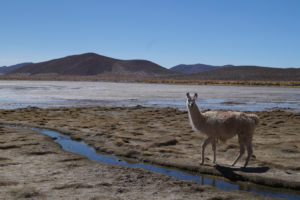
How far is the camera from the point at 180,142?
8.84 metres

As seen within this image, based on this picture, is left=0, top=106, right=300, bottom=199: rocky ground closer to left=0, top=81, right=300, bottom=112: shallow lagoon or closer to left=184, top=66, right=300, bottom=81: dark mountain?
left=0, top=81, right=300, bottom=112: shallow lagoon

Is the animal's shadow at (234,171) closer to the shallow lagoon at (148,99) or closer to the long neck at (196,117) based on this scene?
the long neck at (196,117)

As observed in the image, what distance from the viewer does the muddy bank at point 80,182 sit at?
479 cm

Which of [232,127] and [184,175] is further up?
[232,127]

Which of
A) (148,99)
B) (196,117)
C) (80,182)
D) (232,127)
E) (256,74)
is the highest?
(256,74)

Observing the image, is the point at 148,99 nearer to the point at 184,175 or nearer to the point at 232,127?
the point at 232,127

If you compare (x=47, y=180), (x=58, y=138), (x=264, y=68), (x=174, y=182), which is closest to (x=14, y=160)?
(x=47, y=180)

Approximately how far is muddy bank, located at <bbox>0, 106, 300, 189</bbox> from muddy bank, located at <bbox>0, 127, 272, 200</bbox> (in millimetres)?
990

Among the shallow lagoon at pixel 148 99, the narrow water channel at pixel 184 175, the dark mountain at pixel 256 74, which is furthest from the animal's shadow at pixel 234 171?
the dark mountain at pixel 256 74

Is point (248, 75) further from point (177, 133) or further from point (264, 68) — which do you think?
point (177, 133)

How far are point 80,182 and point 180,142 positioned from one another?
4.10 m

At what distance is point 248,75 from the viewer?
96.9m

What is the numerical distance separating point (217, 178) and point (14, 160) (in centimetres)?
425

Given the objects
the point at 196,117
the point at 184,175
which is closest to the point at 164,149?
the point at 196,117
